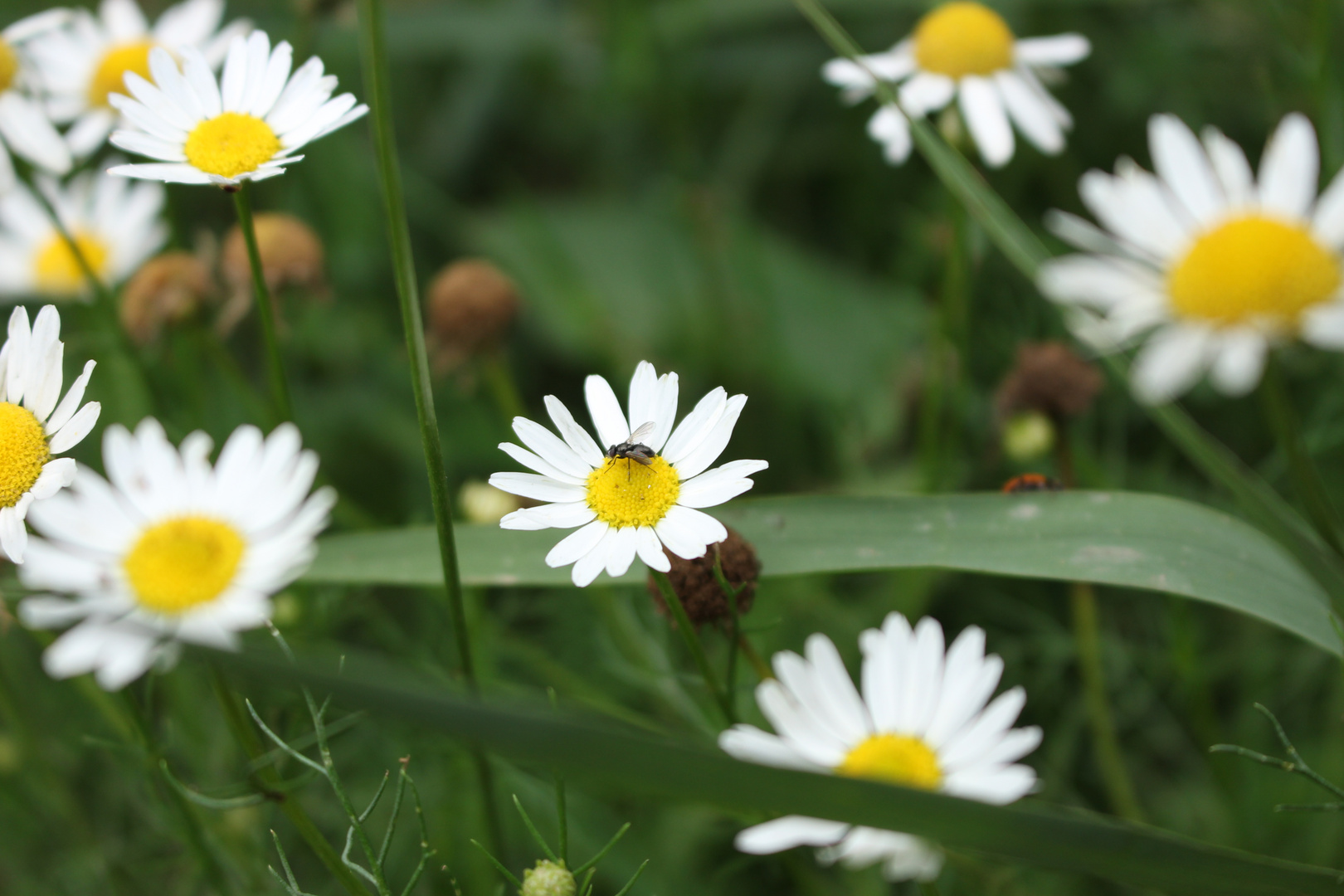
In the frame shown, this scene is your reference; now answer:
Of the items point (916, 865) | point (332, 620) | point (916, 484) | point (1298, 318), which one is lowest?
point (916, 865)

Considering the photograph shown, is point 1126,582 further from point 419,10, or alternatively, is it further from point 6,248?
point 419,10

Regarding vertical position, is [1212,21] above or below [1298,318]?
above

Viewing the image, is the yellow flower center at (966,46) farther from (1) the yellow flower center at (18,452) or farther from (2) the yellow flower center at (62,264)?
(2) the yellow flower center at (62,264)

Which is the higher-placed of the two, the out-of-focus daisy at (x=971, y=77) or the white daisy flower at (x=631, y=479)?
the out-of-focus daisy at (x=971, y=77)

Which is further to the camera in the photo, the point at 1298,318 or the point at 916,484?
the point at 916,484

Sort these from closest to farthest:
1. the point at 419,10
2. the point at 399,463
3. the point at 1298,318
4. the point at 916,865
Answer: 1. the point at 916,865
2. the point at 1298,318
3. the point at 399,463
4. the point at 419,10

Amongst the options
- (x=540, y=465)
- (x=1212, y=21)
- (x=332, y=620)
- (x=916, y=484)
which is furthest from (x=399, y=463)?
(x=1212, y=21)

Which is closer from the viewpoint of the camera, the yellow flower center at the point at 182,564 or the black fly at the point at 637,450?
the yellow flower center at the point at 182,564

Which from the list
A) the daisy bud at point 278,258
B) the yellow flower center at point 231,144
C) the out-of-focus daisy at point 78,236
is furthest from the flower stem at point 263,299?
the out-of-focus daisy at point 78,236
